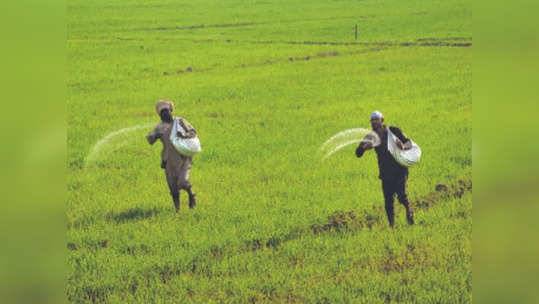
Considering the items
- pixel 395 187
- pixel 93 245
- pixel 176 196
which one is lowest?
pixel 93 245

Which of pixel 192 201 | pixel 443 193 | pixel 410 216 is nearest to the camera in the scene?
pixel 410 216

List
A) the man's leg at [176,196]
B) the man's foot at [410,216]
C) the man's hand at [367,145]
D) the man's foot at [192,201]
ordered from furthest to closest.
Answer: the man's foot at [192,201] → the man's leg at [176,196] → the man's foot at [410,216] → the man's hand at [367,145]

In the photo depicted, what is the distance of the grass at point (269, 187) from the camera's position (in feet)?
16.9

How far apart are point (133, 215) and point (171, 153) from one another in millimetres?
1187

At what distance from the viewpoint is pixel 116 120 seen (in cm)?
1313

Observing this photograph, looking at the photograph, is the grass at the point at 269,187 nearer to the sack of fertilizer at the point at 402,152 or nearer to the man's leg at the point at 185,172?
the man's leg at the point at 185,172

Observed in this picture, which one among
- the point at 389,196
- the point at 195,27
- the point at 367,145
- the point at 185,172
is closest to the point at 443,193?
the point at 389,196

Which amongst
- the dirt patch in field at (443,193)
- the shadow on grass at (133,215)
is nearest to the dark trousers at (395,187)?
the dirt patch in field at (443,193)

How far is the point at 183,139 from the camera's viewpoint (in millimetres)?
5957

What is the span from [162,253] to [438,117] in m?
7.97

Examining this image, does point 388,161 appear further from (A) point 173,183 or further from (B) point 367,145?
(A) point 173,183

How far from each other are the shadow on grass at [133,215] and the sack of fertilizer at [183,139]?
48.7 inches

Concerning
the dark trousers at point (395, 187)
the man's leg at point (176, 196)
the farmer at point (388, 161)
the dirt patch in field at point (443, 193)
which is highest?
the farmer at point (388, 161)
